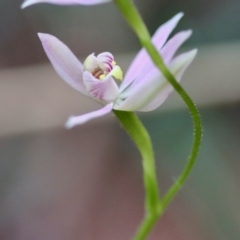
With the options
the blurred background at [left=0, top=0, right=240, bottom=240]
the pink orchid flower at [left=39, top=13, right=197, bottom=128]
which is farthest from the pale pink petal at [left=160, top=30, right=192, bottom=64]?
the blurred background at [left=0, top=0, right=240, bottom=240]

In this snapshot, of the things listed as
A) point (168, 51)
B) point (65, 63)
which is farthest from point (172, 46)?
point (65, 63)

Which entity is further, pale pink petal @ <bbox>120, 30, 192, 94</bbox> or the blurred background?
the blurred background

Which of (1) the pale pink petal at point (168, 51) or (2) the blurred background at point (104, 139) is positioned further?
(2) the blurred background at point (104, 139)

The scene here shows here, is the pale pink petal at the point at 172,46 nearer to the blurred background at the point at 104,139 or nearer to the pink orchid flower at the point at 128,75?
the pink orchid flower at the point at 128,75

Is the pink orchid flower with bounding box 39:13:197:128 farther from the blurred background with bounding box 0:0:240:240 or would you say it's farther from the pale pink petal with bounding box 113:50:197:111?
the blurred background with bounding box 0:0:240:240

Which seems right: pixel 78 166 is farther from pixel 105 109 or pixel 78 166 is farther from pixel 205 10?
pixel 105 109

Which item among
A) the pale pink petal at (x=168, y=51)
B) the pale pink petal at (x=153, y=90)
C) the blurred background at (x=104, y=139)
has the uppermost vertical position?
the pale pink petal at (x=168, y=51)

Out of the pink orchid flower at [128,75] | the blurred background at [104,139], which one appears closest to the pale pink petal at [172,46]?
the pink orchid flower at [128,75]
